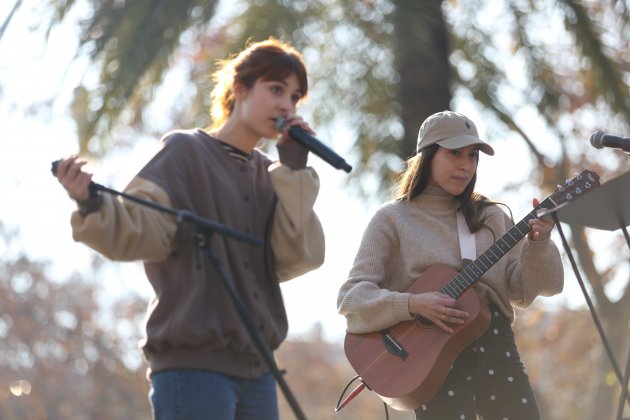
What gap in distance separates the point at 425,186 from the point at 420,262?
325 millimetres

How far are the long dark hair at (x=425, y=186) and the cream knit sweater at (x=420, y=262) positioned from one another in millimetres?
28

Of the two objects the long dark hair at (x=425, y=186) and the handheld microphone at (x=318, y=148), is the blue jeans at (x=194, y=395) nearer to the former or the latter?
the handheld microphone at (x=318, y=148)

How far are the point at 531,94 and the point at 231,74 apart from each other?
17.8ft

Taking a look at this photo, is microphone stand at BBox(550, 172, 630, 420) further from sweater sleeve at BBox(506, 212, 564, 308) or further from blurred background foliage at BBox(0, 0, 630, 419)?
blurred background foliage at BBox(0, 0, 630, 419)

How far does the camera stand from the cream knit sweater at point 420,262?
406cm

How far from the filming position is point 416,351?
13.5 feet

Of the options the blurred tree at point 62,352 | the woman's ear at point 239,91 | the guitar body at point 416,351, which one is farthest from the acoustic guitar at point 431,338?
the blurred tree at point 62,352

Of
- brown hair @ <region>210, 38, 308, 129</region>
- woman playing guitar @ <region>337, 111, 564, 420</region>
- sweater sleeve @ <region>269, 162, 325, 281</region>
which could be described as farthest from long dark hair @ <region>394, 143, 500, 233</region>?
sweater sleeve @ <region>269, 162, 325, 281</region>

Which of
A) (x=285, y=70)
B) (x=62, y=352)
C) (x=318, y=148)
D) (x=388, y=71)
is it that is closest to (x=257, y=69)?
(x=285, y=70)

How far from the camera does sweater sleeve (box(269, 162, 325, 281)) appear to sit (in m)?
3.42

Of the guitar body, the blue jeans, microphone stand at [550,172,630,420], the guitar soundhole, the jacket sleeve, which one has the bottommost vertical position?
the blue jeans

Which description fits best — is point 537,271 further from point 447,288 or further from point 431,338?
point 431,338

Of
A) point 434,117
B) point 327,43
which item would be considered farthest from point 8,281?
point 434,117

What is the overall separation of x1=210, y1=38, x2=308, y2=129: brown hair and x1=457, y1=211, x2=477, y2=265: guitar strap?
908mm
